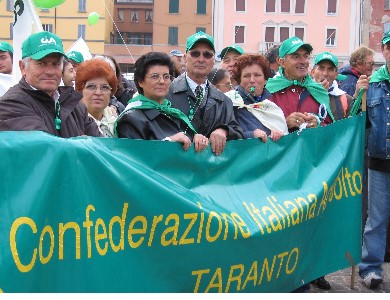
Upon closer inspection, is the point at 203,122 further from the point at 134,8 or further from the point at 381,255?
the point at 134,8

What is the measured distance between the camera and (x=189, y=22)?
6309cm

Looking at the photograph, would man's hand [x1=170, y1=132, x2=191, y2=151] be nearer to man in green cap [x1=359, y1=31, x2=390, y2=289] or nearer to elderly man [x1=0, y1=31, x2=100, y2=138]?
elderly man [x1=0, y1=31, x2=100, y2=138]

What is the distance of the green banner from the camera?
11.1 ft

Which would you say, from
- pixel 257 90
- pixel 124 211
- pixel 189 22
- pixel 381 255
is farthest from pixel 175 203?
pixel 189 22

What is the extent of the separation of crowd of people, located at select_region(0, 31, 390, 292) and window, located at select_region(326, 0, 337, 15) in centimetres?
5423

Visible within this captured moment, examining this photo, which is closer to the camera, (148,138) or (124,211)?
(124,211)

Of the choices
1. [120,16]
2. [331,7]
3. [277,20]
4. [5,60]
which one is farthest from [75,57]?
[120,16]

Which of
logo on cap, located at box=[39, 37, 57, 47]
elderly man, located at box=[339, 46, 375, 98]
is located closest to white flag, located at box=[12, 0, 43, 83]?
logo on cap, located at box=[39, 37, 57, 47]

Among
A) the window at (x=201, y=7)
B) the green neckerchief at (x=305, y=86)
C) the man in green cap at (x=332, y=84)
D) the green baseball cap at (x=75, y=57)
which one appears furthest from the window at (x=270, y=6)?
the green neckerchief at (x=305, y=86)

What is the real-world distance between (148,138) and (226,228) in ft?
2.60

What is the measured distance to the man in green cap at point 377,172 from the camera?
6.05 meters

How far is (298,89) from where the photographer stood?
19.4 feet

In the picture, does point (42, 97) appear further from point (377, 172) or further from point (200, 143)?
point (377, 172)

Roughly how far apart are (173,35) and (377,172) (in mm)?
58505
